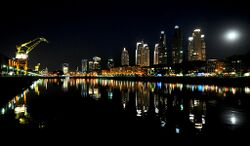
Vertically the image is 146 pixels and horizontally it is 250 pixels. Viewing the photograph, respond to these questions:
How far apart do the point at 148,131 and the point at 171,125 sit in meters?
1.84

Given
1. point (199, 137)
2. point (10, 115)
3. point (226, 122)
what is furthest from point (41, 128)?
point (226, 122)

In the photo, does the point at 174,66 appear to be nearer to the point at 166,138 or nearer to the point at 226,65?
the point at 226,65

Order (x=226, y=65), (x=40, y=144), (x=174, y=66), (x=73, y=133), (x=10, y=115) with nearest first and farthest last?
(x=40, y=144), (x=73, y=133), (x=10, y=115), (x=226, y=65), (x=174, y=66)

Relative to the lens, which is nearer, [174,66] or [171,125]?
[171,125]

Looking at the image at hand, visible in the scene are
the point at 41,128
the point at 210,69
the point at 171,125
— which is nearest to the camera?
the point at 41,128

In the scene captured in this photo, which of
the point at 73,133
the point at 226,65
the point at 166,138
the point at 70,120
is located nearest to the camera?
the point at 166,138

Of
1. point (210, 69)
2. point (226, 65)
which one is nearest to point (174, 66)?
point (210, 69)

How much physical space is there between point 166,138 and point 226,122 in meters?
5.02

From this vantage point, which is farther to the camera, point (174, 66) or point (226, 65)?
point (174, 66)

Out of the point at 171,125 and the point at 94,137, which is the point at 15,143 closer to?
the point at 94,137

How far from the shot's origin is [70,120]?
13.8 meters

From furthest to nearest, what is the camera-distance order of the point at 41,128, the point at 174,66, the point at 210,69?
1. the point at 174,66
2. the point at 210,69
3. the point at 41,128

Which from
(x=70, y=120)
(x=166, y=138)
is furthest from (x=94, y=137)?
(x=70, y=120)

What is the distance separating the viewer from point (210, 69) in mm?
159750
